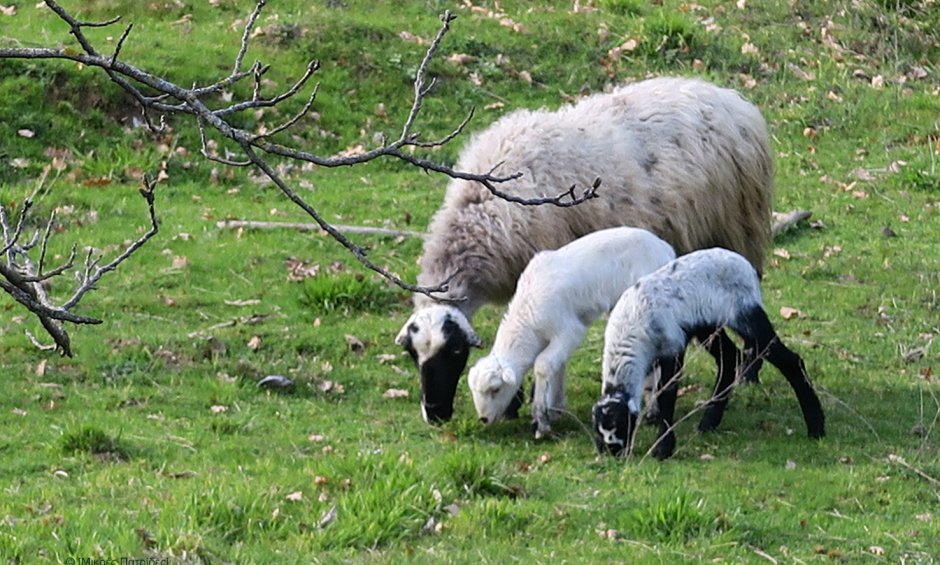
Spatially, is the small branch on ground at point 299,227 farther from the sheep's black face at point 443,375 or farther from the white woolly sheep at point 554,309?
the white woolly sheep at point 554,309

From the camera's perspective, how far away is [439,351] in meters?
8.02

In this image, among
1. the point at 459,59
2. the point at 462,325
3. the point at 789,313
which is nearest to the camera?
the point at 462,325

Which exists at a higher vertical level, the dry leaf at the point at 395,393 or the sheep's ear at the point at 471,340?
the sheep's ear at the point at 471,340

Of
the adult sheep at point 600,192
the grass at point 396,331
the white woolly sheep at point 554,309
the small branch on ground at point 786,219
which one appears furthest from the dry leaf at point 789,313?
the white woolly sheep at point 554,309

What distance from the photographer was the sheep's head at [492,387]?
7.67 m

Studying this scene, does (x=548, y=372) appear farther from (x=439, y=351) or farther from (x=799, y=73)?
(x=799, y=73)

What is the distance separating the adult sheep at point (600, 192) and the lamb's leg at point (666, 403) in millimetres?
1220

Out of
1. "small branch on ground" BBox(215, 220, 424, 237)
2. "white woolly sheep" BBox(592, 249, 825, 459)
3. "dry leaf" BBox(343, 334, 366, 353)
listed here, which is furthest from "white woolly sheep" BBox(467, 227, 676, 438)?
"small branch on ground" BBox(215, 220, 424, 237)

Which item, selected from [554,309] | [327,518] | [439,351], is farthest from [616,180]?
[327,518]

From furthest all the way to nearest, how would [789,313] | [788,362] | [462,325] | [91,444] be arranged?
[789,313], [462,325], [788,362], [91,444]

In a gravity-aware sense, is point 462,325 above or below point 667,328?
below

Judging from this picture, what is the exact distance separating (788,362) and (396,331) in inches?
119

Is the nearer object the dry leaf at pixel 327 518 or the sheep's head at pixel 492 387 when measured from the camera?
the dry leaf at pixel 327 518

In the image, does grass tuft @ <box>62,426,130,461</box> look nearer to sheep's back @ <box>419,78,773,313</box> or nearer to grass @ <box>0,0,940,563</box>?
grass @ <box>0,0,940,563</box>
